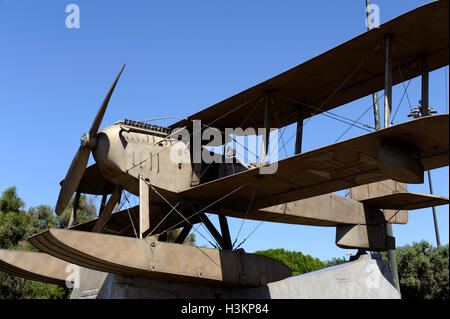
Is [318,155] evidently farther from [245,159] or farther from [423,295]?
[423,295]

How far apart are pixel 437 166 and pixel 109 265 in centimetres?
682

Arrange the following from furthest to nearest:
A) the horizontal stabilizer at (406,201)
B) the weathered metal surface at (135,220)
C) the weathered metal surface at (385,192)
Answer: the weathered metal surface at (385,192) < the weathered metal surface at (135,220) < the horizontal stabilizer at (406,201)

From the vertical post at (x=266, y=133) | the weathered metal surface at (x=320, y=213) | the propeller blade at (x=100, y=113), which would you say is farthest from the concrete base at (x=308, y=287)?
the vertical post at (x=266, y=133)

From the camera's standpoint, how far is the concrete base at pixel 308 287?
12648mm

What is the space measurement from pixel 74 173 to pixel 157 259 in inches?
118

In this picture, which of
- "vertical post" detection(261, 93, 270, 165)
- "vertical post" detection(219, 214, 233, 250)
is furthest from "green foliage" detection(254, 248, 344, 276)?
"vertical post" detection(261, 93, 270, 165)

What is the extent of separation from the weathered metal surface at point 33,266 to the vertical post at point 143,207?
397cm

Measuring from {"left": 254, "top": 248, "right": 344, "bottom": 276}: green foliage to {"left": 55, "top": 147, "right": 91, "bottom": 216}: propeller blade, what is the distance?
29.3 metres

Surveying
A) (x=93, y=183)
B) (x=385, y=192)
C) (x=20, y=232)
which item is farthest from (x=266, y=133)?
(x=20, y=232)

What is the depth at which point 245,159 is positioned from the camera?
46.2ft

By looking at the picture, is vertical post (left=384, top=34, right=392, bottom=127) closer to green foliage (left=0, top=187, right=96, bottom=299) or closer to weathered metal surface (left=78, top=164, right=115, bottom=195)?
weathered metal surface (left=78, top=164, right=115, bottom=195)

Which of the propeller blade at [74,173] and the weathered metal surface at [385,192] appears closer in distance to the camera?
the propeller blade at [74,173]

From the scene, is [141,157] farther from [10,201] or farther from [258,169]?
[10,201]

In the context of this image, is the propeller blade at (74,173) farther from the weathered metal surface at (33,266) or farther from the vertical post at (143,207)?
the weathered metal surface at (33,266)
